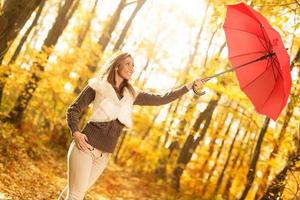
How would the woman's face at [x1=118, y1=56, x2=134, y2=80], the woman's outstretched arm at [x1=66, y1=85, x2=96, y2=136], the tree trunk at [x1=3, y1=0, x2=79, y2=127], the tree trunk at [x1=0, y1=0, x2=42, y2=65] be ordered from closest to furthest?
the woman's outstretched arm at [x1=66, y1=85, x2=96, y2=136] → the woman's face at [x1=118, y1=56, x2=134, y2=80] → the tree trunk at [x1=0, y1=0, x2=42, y2=65] → the tree trunk at [x1=3, y1=0, x2=79, y2=127]

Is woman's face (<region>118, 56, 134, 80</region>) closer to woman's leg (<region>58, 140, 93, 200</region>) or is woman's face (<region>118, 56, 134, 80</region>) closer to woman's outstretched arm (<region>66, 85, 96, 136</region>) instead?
woman's outstretched arm (<region>66, 85, 96, 136</region>)

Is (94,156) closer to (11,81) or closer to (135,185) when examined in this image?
(11,81)

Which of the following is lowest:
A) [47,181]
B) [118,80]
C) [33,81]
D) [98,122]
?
[47,181]

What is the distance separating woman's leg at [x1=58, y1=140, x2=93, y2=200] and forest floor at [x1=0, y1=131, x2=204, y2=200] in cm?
367

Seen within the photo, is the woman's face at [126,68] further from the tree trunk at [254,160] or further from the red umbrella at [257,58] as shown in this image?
the tree trunk at [254,160]

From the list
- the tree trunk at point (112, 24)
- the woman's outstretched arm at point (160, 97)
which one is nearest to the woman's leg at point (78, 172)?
the woman's outstretched arm at point (160, 97)

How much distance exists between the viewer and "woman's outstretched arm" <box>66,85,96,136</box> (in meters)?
3.64

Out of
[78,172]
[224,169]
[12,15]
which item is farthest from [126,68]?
[224,169]

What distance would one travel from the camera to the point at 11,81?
12.6 meters

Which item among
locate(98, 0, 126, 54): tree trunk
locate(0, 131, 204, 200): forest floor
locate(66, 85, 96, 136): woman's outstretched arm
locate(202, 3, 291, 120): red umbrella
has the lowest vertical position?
locate(0, 131, 204, 200): forest floor

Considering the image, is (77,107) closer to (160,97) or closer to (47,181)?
(160,97)

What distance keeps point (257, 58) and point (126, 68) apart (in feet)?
6.24

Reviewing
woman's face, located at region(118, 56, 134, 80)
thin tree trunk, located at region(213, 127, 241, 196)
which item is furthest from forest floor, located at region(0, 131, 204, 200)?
thin tree trunk, located at region(213, 127, 241, 196)

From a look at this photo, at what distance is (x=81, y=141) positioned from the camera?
3531 millimetres
